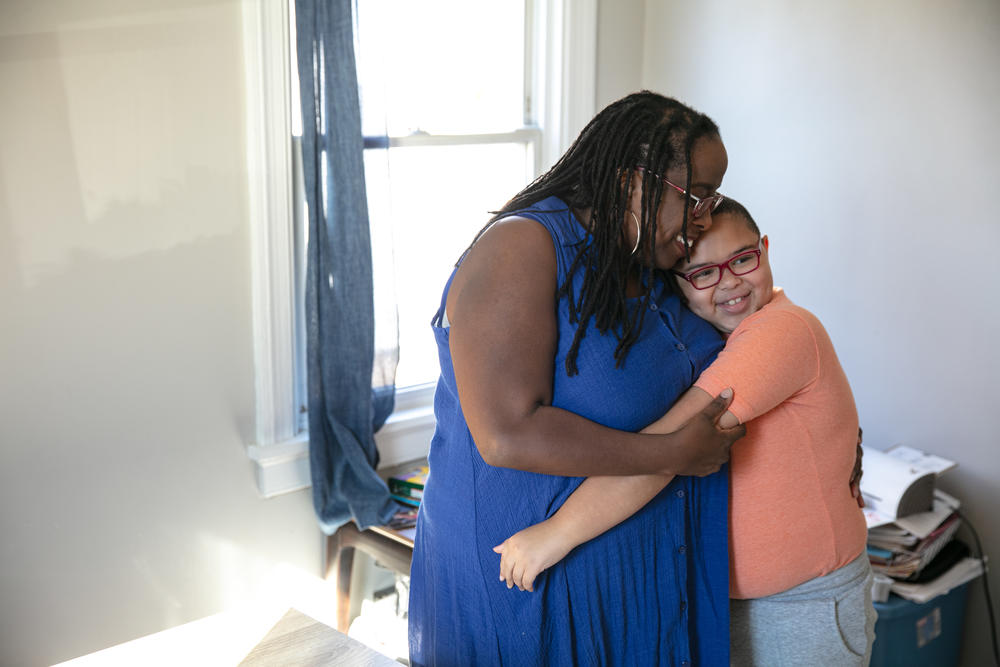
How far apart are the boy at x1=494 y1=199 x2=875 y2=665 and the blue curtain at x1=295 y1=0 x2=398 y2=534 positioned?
1.03 meters

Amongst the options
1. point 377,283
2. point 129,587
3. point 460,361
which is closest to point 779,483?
point 460,361

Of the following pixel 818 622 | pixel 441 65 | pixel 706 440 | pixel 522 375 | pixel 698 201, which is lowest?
pixel 818 622

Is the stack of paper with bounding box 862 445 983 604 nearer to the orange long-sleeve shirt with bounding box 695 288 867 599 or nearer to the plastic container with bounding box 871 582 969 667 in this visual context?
the plastic container with bounding box 871 582 969 667

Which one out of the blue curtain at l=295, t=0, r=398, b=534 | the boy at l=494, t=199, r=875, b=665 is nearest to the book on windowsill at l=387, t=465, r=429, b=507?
the blue curtain at l=295, t=0, r=398, b=534

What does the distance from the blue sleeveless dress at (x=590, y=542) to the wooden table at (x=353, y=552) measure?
80 cm

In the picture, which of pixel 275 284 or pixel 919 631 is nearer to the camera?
pixel 275 284

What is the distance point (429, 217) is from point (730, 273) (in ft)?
4.38

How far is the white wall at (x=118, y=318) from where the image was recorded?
68.7 inches

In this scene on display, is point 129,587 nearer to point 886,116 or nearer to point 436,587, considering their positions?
point 436,587

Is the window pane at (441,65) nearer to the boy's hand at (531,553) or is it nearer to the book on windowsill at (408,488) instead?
the book on windowsill at (408,488)

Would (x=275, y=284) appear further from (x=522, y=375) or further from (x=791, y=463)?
(x=791, y=463)

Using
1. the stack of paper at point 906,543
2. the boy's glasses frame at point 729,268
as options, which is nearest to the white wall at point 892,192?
the stack of paper at point 906,543

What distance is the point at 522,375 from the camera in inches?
45.6

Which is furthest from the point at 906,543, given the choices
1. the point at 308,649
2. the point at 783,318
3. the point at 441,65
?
the point at 441,65
